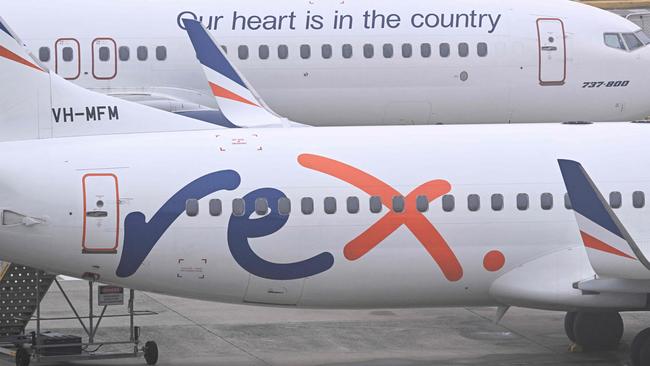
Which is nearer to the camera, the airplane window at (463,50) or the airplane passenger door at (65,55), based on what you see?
the airplane passenger door at (65,55)

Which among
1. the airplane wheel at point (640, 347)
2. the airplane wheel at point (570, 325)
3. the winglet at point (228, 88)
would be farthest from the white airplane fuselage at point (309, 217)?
the winglet at point (228, 88)

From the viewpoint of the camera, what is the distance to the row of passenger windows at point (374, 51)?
108 ft

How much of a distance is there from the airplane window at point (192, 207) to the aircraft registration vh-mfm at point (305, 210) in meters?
0.03

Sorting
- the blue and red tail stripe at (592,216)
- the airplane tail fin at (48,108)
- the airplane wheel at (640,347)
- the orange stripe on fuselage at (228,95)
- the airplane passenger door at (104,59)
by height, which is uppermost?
the airplane passenger door at (104,59)

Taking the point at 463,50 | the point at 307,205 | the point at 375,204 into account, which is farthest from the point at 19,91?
the point at 463,50

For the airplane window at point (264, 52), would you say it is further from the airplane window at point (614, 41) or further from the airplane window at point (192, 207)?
the airplane window at point (192, 207)

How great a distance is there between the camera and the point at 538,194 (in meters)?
22.2

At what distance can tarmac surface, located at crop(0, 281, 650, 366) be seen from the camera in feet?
79.3

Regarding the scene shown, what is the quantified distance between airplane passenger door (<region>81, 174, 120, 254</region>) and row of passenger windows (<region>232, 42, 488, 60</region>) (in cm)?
1150

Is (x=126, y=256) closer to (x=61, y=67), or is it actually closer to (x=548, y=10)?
(x=61, y=67)

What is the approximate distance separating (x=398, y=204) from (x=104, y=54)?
12400 mm

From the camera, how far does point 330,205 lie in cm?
2197

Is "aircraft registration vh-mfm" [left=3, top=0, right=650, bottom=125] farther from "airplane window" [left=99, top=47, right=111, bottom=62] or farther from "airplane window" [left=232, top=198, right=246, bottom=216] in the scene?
"airplane window" [left=232, top=198, right=246, bottom=216]

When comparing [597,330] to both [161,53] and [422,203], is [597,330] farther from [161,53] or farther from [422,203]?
[161,53]
